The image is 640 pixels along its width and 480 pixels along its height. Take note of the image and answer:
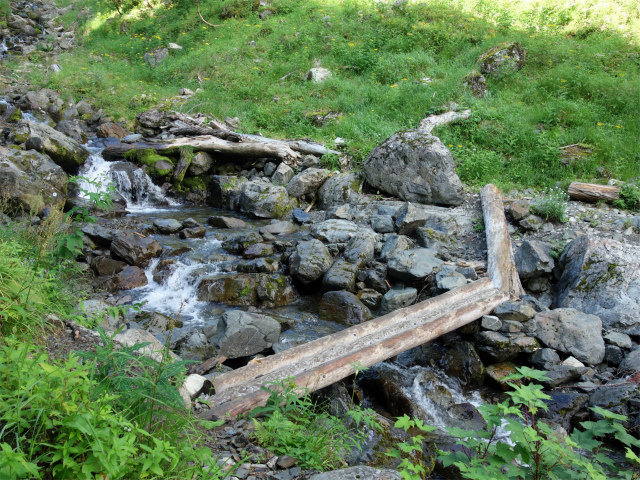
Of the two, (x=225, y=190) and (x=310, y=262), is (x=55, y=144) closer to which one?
(x=225, y=190)

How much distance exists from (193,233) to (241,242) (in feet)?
3.93

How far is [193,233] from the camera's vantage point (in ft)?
26.3

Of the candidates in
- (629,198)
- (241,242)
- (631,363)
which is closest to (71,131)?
(241,242)

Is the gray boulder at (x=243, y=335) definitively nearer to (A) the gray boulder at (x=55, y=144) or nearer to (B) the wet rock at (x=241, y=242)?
(B) the wet rock at (x=241, y=242)

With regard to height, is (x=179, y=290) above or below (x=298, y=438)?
below

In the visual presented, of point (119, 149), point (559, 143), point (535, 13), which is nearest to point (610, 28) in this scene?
point (535, 13)

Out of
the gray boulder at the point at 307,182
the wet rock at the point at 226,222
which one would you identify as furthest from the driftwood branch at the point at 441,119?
the wet rock at the point at 226,222

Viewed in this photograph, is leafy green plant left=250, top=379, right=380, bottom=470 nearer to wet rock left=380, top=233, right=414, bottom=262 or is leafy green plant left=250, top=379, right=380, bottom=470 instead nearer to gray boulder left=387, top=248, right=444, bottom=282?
gray boulder left=387, top=248, right=444, bottom=282

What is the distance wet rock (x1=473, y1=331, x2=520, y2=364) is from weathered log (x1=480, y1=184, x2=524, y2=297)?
92cm

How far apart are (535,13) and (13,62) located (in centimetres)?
2014

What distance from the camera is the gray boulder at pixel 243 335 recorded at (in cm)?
473

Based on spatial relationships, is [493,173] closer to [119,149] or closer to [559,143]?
[559,143]

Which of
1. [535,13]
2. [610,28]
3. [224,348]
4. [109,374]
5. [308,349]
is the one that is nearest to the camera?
[109,374]

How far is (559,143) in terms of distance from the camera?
31.6 feet
